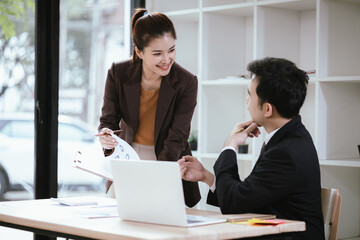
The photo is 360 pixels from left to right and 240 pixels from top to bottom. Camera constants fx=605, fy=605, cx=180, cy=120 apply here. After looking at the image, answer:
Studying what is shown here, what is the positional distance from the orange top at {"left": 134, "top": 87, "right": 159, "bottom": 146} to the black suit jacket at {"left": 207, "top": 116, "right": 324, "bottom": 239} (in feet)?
2.91

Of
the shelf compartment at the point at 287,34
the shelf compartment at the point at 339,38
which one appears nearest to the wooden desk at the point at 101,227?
the shelf compartment at the point at 339,38

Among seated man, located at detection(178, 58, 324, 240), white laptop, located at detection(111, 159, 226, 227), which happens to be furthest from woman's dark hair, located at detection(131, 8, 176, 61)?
white laptop, located at detection(111, 159, 226, 227)

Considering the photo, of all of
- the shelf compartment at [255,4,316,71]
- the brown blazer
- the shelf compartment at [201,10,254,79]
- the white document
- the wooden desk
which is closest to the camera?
the wooden desk

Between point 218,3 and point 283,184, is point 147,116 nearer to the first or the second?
point 283,184

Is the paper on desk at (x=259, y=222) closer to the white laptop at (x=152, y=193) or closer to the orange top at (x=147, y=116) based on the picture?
the white laptop at (x=152, y=193)

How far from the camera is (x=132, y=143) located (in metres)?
3.03

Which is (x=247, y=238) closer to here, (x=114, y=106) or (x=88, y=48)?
(x=114, y=106)

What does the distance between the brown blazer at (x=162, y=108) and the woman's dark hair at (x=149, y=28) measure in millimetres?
186

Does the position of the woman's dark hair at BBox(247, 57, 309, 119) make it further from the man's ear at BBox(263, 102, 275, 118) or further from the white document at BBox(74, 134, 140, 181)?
the white document at BBox(74, 134, 140, 181)

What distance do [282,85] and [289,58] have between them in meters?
1.85

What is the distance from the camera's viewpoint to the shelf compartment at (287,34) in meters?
3.78

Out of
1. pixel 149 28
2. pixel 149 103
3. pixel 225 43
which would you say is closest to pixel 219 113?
pixel 225 43

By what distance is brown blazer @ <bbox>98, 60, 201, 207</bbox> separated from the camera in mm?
2939

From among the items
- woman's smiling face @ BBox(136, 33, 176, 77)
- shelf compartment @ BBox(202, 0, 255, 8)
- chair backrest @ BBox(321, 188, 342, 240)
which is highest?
shelf compartment @ BBox(202, 0, 255, 8)
